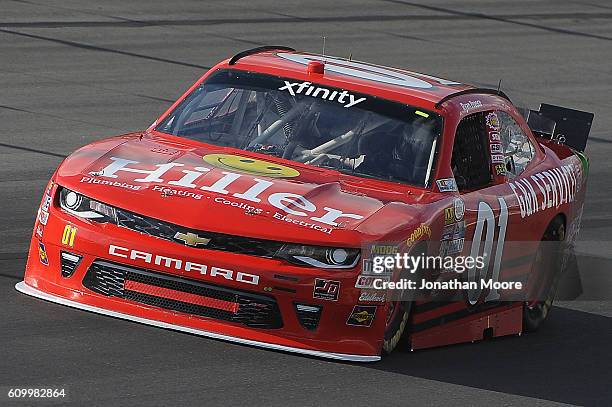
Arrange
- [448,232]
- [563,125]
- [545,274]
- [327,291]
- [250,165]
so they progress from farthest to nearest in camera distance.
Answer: [563,125], [545,274], [250,165], [448,232], [327,291]

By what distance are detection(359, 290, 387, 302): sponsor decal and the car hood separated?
0.28 metres

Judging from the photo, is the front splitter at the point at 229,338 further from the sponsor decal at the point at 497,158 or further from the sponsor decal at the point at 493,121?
the sponsor decal at the point at 493,121

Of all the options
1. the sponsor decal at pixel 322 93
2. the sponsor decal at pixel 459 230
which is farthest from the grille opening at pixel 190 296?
the sponsor decal at pixel 322 93

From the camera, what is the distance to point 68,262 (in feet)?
25.1

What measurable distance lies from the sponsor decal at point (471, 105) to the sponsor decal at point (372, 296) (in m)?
1.93

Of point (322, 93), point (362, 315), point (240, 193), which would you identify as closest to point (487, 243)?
point (322, 93)

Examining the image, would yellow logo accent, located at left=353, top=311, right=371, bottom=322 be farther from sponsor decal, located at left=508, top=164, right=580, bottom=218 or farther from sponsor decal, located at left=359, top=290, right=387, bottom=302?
sponsor decal, located at left=508, top=164, right=580, bottom=218

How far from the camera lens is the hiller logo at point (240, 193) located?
7441 mm

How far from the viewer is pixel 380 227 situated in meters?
7.41

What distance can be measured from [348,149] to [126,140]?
4.36 ft

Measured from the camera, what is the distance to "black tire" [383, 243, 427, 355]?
24.7 feet

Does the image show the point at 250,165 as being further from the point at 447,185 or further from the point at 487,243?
the point at 487,243

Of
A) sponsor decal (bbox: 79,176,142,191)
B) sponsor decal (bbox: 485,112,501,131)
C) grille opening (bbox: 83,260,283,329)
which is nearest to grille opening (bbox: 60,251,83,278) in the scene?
grille opening (bbox: 83,260,283,329)

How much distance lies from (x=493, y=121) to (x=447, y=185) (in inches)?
Result: 43.3
